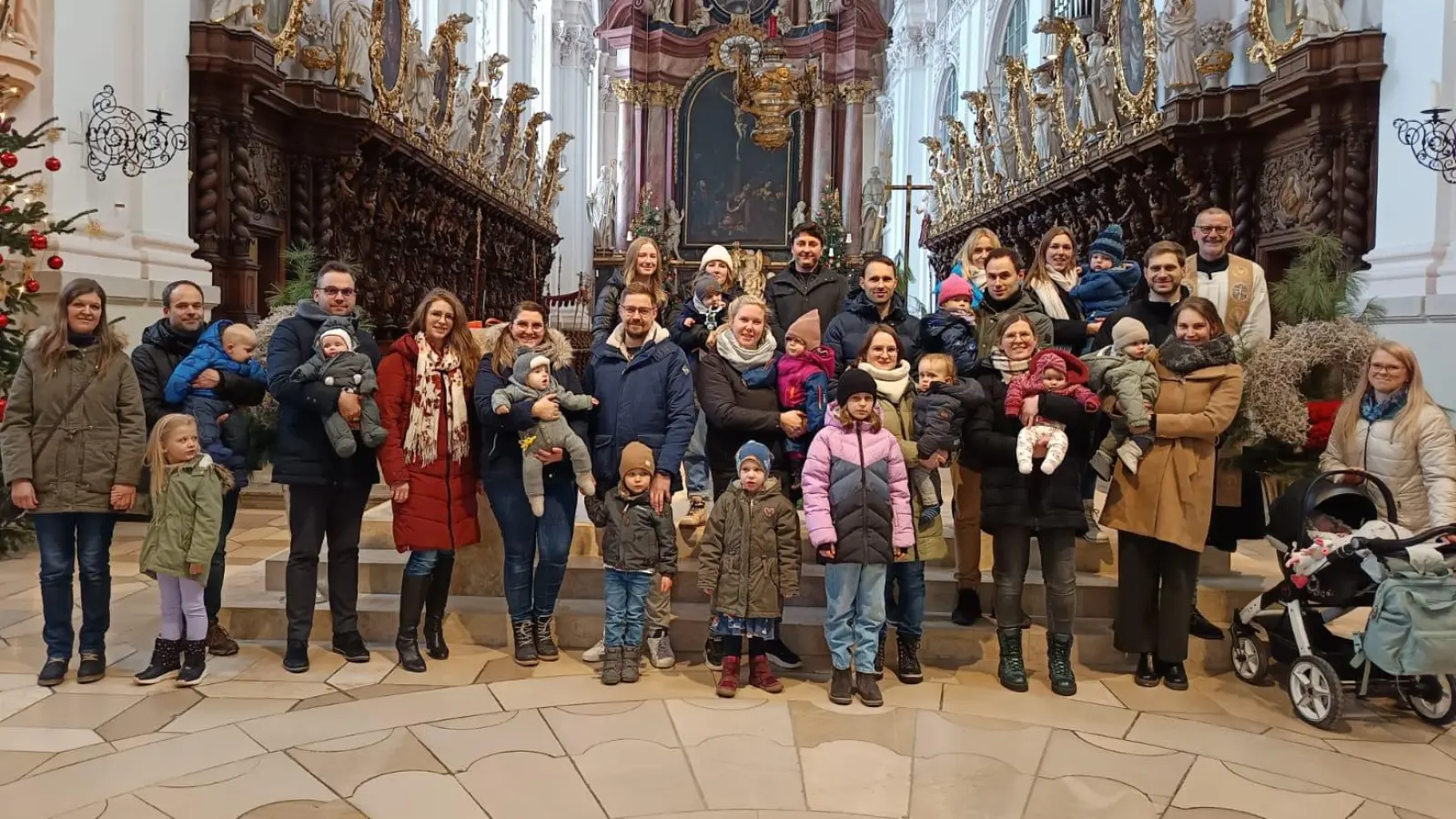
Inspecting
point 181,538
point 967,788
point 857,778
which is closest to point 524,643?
point 181,538

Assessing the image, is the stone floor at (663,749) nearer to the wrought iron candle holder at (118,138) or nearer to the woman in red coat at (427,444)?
the woman in red coat at (427,444)

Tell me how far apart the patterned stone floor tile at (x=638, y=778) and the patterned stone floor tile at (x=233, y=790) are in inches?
33.6

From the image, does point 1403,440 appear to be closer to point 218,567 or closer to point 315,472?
point 315,472

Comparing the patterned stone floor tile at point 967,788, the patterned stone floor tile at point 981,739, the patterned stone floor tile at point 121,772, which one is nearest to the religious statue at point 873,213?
the patterned stone floor tile at point 981,739

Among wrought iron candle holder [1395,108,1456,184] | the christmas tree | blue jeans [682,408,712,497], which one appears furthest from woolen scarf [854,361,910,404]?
the christmas tree

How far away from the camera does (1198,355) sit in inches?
170

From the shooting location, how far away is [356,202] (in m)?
12.2

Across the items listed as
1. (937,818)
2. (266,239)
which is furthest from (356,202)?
(937,818)

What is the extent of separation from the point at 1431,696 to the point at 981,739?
1.89 m

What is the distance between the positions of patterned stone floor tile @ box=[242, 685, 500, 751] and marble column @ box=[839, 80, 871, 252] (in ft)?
68.9

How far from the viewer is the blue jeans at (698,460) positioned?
524cm

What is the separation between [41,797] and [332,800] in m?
0.92

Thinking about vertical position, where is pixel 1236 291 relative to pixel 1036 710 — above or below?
above

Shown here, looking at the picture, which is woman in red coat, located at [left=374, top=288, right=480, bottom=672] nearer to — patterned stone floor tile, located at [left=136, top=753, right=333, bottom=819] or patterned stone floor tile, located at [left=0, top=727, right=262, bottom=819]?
patterned stone floor tile, located at [left=0, top=727, right=262, bottom=819]
